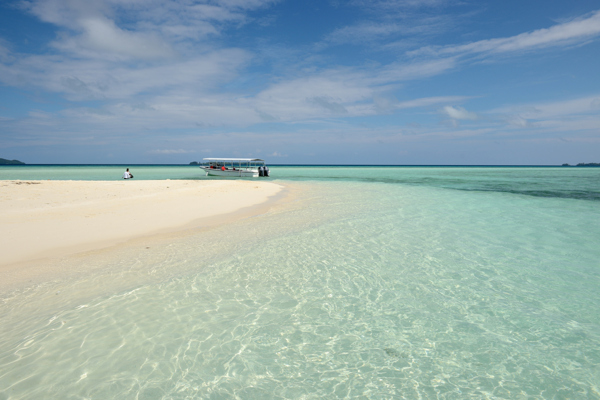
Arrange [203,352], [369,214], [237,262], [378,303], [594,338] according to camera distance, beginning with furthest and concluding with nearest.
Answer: [369,214], [237,262], [378,303], [594,338], [203,352]

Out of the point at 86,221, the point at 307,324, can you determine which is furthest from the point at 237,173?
the point at 307,324

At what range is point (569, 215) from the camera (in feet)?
55.3

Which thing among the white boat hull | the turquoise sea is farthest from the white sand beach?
the white boat hull

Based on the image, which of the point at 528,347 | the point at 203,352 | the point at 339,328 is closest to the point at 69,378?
the point at 203,352

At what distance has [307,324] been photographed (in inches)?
217

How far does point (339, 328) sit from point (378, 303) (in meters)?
1.30

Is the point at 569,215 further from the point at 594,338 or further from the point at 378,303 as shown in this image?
the point at 378,303

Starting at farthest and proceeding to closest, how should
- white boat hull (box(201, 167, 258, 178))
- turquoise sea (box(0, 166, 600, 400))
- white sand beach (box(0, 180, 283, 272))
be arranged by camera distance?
white boat hull (box(201, 167, 258, 178)) < white sand beach (box(0, 180, 283, 272)) < turquoise sea (box(0, 166, 600, 400))

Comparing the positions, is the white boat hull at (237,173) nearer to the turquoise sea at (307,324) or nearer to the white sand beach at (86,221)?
the white sand beach at (86,221)

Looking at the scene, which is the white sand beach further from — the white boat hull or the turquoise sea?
the white boat hull

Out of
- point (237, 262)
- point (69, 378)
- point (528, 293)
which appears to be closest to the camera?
point (69, 378)

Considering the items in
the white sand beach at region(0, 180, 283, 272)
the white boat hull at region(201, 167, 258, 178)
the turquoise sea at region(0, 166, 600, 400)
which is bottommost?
the turquoise sea at region(0, 166, 600, 400)

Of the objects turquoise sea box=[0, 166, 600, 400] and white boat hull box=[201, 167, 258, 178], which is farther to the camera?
white boat hull box=[201, 167, 258, 178]

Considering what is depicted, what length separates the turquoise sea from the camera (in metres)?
4.09
